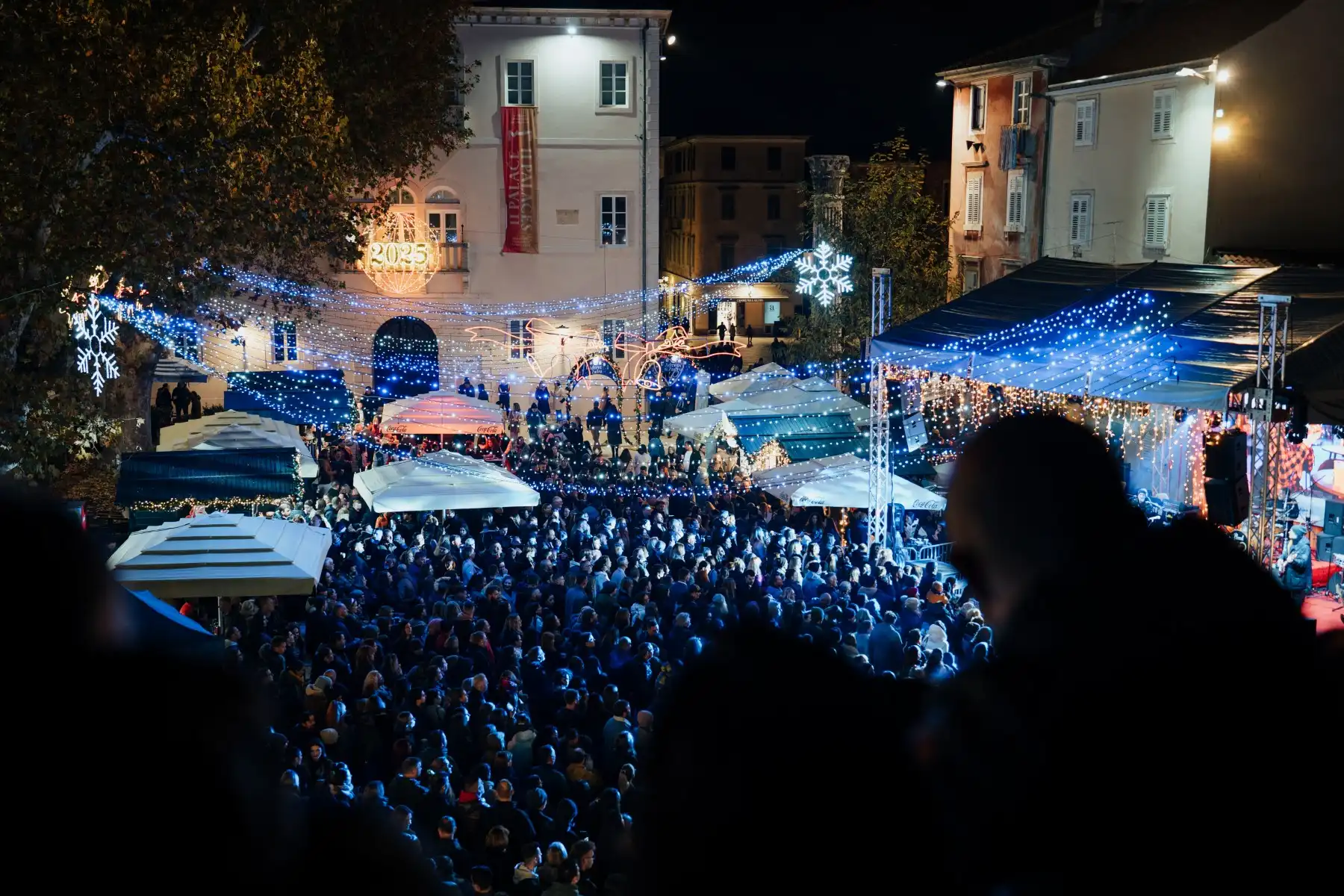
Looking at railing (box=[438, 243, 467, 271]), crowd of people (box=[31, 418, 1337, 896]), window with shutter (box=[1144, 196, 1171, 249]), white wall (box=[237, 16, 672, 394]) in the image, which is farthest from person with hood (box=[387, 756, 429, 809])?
railing (box=[438, 243, 467, 271])

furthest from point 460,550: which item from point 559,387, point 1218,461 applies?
point 559,387

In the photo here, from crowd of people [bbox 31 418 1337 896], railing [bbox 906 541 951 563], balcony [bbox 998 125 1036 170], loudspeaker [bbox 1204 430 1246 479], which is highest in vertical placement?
balcony [bbox 998 125 1036 170]

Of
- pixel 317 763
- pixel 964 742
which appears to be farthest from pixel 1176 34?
pixel 964 742

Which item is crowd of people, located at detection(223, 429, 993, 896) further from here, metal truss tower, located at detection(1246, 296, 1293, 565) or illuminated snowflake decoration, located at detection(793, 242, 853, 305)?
illuminated snowflake decoration, located at detection(793, 242, 853, 305)

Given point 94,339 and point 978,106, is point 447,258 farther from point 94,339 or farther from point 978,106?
point 978,106

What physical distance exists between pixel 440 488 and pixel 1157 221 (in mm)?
17264

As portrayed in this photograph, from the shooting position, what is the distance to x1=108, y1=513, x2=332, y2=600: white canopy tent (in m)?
11.6

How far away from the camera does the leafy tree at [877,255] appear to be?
2988 cm

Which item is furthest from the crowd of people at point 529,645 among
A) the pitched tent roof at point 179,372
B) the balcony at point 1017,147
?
the balcony at point 1017,147

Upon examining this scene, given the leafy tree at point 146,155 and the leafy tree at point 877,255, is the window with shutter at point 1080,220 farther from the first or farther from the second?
the leafy tree at point 146,155

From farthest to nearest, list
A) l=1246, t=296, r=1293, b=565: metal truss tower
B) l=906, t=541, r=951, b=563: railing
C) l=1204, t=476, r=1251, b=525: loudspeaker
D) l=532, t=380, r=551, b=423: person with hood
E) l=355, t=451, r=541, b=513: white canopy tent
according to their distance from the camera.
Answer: l=532, t=380, r=551, b=423: person with hood → l=906, t=541, r=951, b=563: railing → l=355, t=451, r=541, b=513: white canopy tent → l=1246, t=296, r=1293, b=565: metal truss tower → l=1204, t=476, r=1251, b=525: loudspeaker

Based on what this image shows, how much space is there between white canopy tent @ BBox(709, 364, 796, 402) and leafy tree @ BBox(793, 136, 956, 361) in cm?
497

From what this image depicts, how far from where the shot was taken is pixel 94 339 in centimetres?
1972

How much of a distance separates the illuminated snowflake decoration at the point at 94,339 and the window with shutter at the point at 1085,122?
21286 mm
